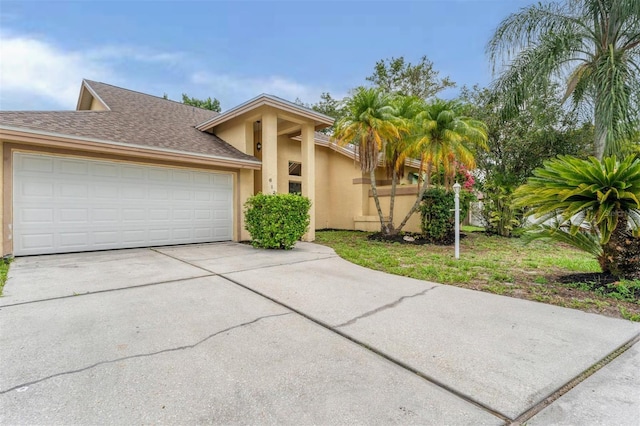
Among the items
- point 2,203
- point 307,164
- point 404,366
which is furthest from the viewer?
point 307,164

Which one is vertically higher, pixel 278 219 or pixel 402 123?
pixel 402 123

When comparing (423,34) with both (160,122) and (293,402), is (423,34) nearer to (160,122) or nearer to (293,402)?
(160,122)

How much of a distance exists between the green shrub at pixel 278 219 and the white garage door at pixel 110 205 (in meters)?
2.15

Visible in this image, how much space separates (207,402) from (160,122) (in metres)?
10.8

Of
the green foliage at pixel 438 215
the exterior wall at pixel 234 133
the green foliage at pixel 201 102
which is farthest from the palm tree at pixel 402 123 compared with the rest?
the green foliage at pixel 201 102

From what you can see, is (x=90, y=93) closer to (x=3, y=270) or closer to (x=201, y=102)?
(x=3, y=270)

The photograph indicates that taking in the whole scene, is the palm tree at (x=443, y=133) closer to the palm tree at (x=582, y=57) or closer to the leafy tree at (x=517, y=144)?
the leafy tree at (x=517, y=144)

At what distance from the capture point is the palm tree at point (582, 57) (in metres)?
8.94

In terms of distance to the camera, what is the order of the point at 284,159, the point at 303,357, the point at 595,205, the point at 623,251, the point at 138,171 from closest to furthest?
the point at 303,357 → the point at 595,205 → the point at 623,251 → the point at 138,171 → the point at 284,159

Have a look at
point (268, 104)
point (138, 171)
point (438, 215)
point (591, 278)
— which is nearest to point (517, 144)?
point (438, 215)

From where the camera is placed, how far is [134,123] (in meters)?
9.46

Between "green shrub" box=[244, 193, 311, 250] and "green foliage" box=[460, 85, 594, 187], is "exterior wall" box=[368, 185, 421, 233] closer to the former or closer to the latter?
"green foliage" box=[460, 85, 594, 187]

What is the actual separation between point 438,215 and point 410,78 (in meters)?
15.6

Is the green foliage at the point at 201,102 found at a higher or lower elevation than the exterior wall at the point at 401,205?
higher
